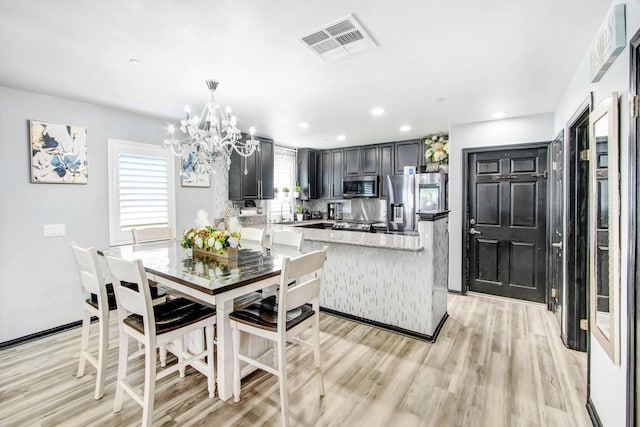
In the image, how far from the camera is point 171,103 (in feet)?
10.9

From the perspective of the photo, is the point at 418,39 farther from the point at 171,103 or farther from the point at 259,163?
the point at 259,163

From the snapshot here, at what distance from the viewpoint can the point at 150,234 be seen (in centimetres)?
323

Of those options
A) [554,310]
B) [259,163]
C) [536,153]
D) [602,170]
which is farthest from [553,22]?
[259,163]

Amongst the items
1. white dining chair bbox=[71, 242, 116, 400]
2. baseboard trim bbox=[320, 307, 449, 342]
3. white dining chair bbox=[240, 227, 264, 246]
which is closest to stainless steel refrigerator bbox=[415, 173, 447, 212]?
baseboard trim bbox=[320, 307, 449, 342]

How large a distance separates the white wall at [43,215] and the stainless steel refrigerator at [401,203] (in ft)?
12.7

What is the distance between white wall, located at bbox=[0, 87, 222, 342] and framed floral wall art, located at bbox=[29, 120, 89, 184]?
0.05 meters

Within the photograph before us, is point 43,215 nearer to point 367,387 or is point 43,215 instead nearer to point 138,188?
point 138,188

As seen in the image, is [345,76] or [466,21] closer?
[466,21]

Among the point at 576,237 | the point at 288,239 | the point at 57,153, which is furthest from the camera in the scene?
the point at 57,153

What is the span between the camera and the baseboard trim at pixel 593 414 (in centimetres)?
177

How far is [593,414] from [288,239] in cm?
242

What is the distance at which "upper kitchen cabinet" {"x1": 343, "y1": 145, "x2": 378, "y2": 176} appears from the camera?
5781mm

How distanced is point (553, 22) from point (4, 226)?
467cm

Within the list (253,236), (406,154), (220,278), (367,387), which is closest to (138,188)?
(253,236)
